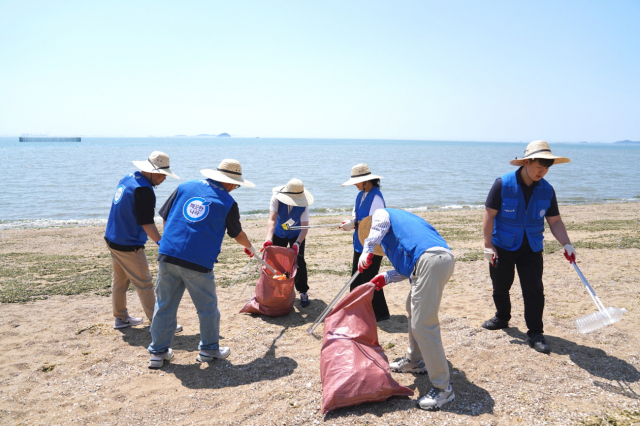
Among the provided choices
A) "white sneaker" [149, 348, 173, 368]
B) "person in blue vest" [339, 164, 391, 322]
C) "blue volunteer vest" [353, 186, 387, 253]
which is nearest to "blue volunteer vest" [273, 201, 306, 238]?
"person in blue vest" [339, 164, 391, 322]

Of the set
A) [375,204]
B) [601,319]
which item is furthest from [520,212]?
[375,204]

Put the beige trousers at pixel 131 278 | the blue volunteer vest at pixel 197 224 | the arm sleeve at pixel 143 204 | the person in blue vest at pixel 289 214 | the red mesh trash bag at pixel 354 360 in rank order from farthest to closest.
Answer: the person in blue vest at pixel 289 214 → the beige trousers at pixel 131 278 → the arm sleeve at pixel 143 204 → the blue volunteer vest at pixel 197 224 → the red mesh trash bag at pixel 354 360

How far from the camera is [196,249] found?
3949 mm

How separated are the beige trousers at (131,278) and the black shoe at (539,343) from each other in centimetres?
440

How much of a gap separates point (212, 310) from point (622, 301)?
5.45m

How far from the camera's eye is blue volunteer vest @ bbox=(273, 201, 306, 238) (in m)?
5.81

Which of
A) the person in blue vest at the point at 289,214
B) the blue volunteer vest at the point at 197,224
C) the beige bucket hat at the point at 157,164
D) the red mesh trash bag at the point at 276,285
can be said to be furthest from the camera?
the person in blue vest at the point at 289,214

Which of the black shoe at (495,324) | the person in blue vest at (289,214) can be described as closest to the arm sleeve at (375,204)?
the person in blue vest at (289,214)

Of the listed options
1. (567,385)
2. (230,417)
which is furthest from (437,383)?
(230,417)

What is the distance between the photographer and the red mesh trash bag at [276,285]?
18.3 ft

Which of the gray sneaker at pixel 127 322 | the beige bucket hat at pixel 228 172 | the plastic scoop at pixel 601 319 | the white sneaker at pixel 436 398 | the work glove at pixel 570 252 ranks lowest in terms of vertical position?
the gray sneaker at pixel 127 322

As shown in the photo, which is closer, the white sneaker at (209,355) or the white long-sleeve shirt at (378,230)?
the white long-sleeve shirt at (378,230)

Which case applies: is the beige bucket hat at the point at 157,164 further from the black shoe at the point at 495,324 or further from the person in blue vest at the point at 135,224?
the black shoe at the point at 495,324

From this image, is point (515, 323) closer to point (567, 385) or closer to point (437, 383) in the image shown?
point (567, 385)
